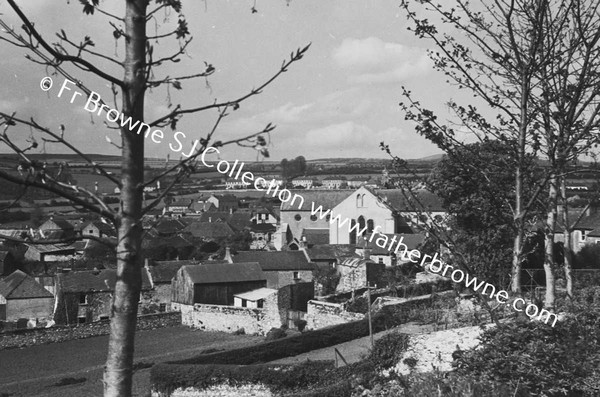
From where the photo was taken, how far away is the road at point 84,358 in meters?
20.2

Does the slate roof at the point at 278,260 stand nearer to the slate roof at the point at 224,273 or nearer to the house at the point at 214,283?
the slate roof at the point at 224,273

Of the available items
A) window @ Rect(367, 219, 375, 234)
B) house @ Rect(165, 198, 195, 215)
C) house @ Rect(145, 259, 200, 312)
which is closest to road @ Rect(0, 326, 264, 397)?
house @ Rect(145, 259, 200, 312)

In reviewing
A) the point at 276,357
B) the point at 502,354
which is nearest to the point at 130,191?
the point at 502,354

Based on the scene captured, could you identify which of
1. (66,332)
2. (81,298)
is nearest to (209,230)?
(81,298)

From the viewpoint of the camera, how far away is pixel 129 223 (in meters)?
3.17

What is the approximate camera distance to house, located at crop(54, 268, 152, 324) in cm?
3469

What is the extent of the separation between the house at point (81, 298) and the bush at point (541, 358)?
2999cm

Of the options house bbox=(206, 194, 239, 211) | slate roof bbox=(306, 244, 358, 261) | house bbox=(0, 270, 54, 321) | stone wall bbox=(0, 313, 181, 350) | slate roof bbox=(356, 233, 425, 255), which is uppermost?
house bbox=(206, 194, 239, 211)

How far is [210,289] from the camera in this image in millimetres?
35312

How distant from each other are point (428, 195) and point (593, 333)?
143 feet

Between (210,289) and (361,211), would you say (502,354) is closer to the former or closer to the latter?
(210,289)

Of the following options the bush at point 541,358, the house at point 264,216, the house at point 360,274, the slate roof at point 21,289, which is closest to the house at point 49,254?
the slate roof at point 21,289

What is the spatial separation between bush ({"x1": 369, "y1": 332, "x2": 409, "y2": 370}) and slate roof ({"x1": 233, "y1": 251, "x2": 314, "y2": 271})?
91.7 feet

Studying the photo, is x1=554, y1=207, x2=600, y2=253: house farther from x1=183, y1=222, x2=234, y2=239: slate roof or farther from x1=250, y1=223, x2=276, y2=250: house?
x1=183, y1=222, x2=234, y2=239: slate roof
